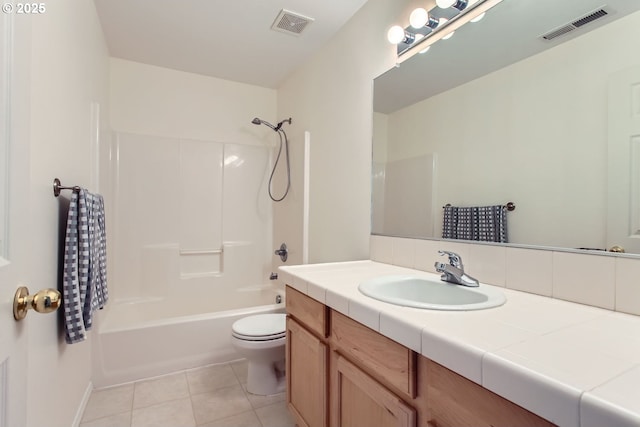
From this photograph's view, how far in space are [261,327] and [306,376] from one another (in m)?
0.72

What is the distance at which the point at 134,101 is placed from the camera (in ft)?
8.81

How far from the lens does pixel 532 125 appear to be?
1.12m

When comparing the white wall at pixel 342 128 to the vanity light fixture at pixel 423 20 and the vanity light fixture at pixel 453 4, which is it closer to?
the vanity light fixture at pixel 423 20

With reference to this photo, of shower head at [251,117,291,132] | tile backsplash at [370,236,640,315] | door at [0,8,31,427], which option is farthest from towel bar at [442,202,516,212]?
shower head at [251,117,291,132]

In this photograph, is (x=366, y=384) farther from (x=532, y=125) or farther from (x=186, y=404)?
(x=186, y=404)

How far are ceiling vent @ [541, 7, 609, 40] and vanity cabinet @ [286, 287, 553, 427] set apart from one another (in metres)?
1.14

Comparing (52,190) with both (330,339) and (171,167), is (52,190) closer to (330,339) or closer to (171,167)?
(330,339)

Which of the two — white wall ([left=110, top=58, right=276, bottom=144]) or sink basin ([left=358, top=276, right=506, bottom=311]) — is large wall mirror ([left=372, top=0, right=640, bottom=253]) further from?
white wall ([left=110, top=58, right=276, bottom=144])

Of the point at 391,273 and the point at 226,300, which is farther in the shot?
the point at 226,300

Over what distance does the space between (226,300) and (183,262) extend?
54 centimetres

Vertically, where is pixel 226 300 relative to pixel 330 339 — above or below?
below

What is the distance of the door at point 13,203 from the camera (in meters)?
0.57

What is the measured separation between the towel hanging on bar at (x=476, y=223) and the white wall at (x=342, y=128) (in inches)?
21.5

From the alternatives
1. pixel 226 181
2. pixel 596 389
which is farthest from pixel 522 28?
pixel 226 181
